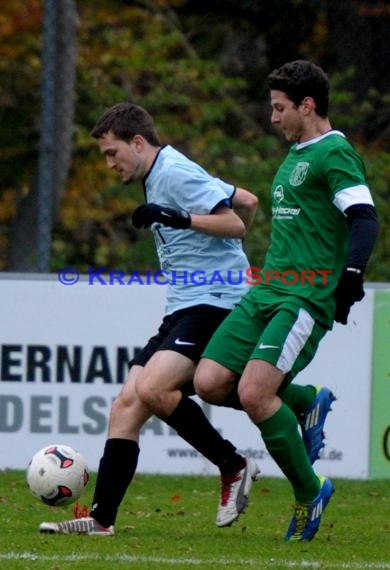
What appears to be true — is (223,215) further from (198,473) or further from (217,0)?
(217,0)

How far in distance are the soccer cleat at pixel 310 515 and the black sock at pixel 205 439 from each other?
55 centimetres

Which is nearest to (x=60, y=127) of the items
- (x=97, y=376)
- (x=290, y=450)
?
(x=97, y=376)

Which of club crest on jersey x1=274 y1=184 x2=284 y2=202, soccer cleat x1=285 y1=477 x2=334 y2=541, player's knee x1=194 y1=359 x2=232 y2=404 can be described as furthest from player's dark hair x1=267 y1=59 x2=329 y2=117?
soccer cleat x1=285 y1=477 x2=334 y2=541

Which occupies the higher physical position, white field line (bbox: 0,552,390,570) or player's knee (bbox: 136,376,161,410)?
player's knee (bbox: 136,376,161,410)

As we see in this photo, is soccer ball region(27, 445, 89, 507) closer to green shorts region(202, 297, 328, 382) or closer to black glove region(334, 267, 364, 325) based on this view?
green shorts region(202, 297, 328, 382)

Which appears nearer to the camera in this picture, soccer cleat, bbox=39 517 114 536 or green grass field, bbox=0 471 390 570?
green grass field, bbox=0 471 390 570

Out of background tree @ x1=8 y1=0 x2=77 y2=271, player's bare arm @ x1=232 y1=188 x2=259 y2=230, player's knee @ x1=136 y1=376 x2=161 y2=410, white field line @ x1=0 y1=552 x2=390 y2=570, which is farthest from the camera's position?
background tree @ x1=8 y1=0 x2=77 y2=271

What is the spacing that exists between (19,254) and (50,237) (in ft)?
7.67

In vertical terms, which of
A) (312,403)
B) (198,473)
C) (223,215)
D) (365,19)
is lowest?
(198,473)

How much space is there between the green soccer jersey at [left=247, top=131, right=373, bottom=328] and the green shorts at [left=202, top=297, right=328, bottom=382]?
6cm

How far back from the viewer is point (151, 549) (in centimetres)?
586

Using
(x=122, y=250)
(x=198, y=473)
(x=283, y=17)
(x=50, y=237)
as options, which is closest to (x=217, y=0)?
(x=283, y=17)

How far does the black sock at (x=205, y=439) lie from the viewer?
6.45m

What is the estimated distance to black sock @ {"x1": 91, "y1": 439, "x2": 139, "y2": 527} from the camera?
6188mm
